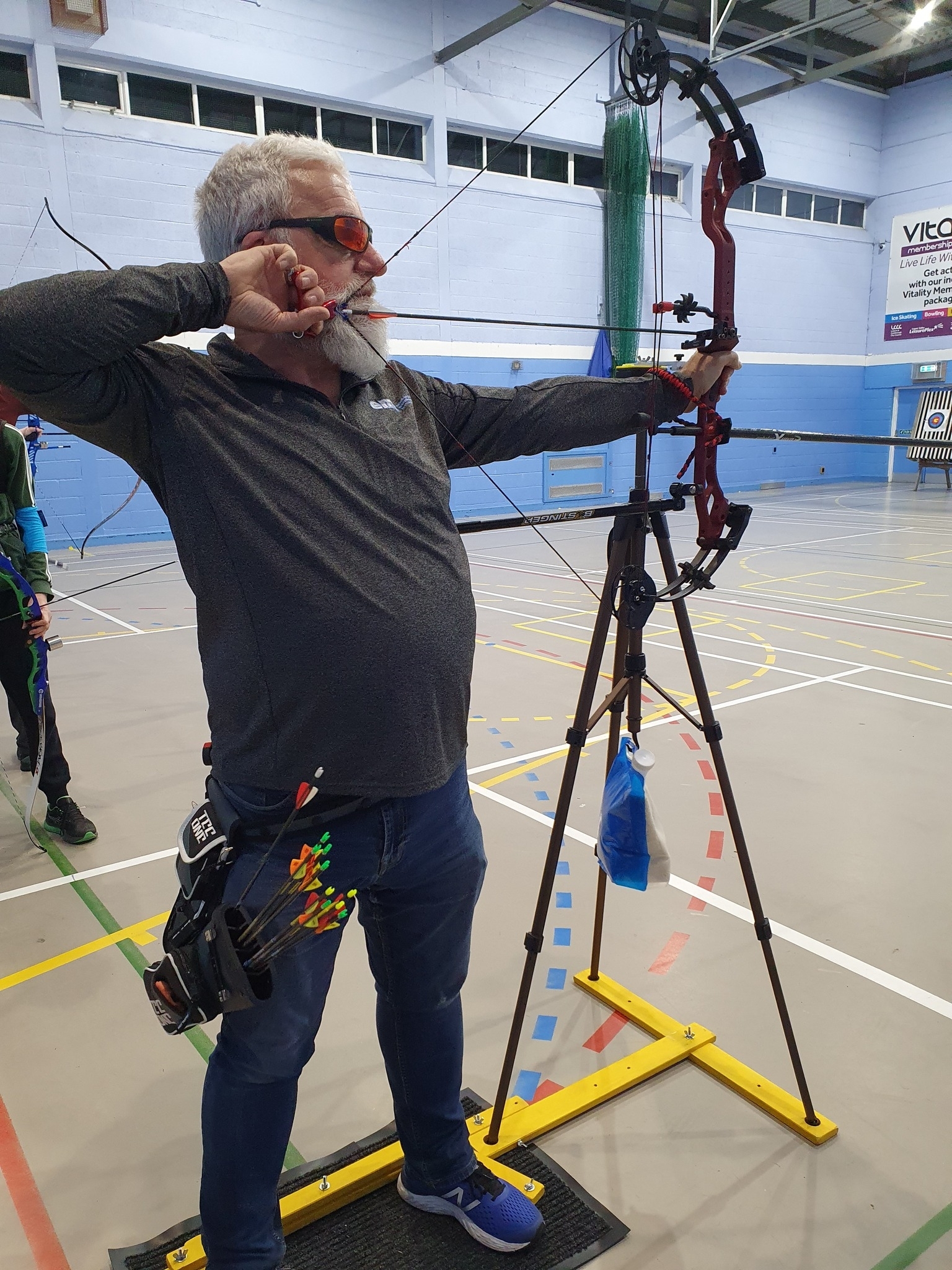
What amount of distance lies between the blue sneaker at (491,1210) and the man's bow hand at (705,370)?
4.26ft

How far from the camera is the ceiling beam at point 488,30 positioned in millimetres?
9255

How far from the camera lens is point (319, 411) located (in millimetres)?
1108

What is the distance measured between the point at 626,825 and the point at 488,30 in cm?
1097

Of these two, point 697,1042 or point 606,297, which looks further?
point 606,297

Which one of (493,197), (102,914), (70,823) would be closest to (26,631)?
(70,823)

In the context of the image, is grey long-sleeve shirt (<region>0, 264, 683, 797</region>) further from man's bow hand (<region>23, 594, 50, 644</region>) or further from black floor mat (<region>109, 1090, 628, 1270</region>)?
man's bow hand (<region>23, 594, 50, 644</region>)

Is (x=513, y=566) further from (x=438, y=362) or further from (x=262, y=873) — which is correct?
(x=262, y=873)

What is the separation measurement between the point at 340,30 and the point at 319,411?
10.7m

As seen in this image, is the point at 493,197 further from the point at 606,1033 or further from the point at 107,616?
the point at 606,1033

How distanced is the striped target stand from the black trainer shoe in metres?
13.6

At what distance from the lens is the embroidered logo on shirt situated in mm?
1190

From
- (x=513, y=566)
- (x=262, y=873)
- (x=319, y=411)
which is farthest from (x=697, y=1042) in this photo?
(x=513, y=566)

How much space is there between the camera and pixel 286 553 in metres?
1.05

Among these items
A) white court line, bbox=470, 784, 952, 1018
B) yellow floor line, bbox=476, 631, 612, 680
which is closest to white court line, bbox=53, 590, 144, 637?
yellow floor line, bbox=476, 631, 612, 680
